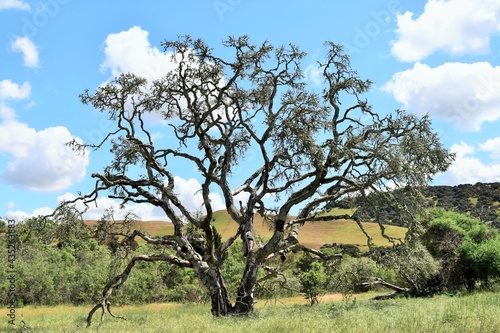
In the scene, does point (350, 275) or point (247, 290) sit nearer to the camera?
point (247, 290)

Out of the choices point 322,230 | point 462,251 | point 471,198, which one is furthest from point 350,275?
point 471,198

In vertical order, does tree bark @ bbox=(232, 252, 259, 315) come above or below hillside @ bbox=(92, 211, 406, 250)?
below

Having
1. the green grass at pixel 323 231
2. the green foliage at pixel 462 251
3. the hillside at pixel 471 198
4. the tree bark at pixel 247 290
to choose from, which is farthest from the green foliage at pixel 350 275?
the hillside at pixel 471 198

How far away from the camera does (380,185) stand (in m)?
20.5

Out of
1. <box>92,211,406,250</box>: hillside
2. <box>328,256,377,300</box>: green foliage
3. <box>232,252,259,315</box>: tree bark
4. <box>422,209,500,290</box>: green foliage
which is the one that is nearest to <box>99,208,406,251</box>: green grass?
<box>92,211,406,250</box>: hillside

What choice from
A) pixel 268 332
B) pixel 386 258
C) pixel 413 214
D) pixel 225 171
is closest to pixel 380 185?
pixel 413 214

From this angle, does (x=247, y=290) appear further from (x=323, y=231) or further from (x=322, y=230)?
(x=322, y=230)

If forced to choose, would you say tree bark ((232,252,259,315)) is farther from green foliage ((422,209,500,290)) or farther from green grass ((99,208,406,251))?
green grass ((99,208,406,251))

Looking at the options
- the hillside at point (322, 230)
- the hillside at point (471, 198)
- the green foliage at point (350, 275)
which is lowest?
the green foliage at point (350, 275)

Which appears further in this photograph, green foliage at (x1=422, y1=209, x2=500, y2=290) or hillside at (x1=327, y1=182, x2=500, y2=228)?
hillside at (x1=327, y1=182, x2=500, y2=228)

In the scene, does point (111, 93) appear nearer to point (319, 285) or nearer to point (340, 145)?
point (340, 145)

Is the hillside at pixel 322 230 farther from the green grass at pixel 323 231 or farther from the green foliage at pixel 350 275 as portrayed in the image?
the green foliage at pixel 350 275

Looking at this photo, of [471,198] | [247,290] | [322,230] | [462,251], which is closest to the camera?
[247,290]

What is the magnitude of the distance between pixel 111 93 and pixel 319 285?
63.3 feet
